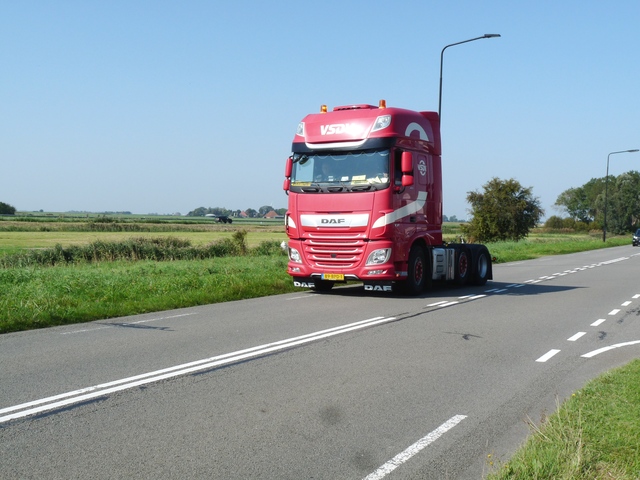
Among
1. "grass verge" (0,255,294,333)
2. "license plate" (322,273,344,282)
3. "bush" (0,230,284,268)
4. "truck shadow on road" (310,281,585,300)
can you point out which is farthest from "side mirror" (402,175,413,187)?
"bush" (0,230,284,268)

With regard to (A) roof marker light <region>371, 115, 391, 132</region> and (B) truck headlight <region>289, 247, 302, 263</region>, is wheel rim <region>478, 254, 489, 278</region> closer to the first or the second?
(B) truck headlight <region>289, 247, 302, 263</region>

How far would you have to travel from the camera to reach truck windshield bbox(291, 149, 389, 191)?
1577 cm

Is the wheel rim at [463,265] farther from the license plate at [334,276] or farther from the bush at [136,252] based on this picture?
the bush at [136,252]

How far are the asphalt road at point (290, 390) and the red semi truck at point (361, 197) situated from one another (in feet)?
9.58

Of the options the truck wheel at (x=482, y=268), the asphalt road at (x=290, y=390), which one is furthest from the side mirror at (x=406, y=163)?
the truck wheel at (x=482, y=268)

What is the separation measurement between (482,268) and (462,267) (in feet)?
4.00

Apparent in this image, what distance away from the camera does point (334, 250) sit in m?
16.3

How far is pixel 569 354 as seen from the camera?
30.9ft

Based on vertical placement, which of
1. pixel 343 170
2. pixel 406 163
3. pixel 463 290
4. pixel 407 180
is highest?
pixel 406 163

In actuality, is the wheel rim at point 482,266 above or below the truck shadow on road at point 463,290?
above

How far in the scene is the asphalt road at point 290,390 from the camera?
4.98 metres

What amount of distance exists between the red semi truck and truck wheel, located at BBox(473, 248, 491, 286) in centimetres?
350

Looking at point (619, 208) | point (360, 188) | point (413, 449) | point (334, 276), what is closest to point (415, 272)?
point (334, 276)

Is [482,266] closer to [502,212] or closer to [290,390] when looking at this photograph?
[290,390]
